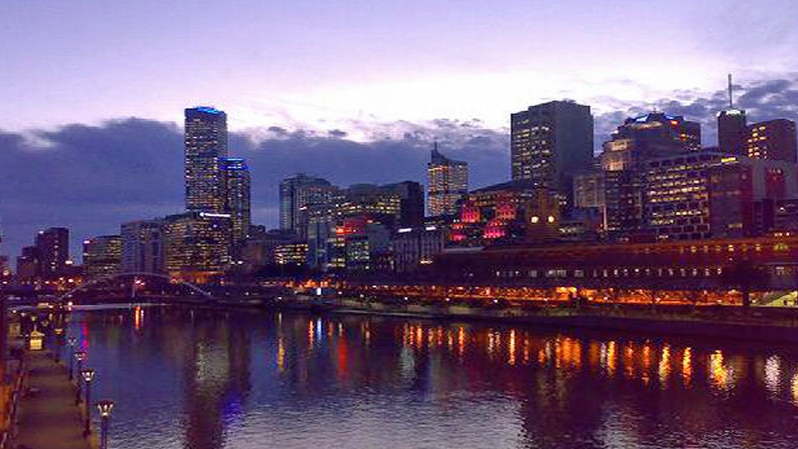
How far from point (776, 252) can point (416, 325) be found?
5568 centimetres

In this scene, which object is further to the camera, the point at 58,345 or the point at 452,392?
the point at 58,345

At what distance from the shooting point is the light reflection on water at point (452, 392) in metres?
43.0

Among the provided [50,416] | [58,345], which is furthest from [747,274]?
[50,416]

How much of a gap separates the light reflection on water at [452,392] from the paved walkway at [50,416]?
321cm

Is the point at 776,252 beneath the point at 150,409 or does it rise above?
above

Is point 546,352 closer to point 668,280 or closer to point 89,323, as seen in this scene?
point 668,280

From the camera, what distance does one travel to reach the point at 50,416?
130 ft

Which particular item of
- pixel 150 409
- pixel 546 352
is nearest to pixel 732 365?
pixel 546 352

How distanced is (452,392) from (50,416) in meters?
27.1

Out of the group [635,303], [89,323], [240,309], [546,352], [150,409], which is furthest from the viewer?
[240,309]

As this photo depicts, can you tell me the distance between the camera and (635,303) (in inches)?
4722

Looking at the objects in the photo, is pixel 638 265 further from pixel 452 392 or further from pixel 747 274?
pixel 452 392

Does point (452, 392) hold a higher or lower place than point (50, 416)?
lower

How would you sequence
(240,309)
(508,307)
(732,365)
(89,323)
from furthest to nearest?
(240,309) → (89,323) → (508,307) → (732,365)
